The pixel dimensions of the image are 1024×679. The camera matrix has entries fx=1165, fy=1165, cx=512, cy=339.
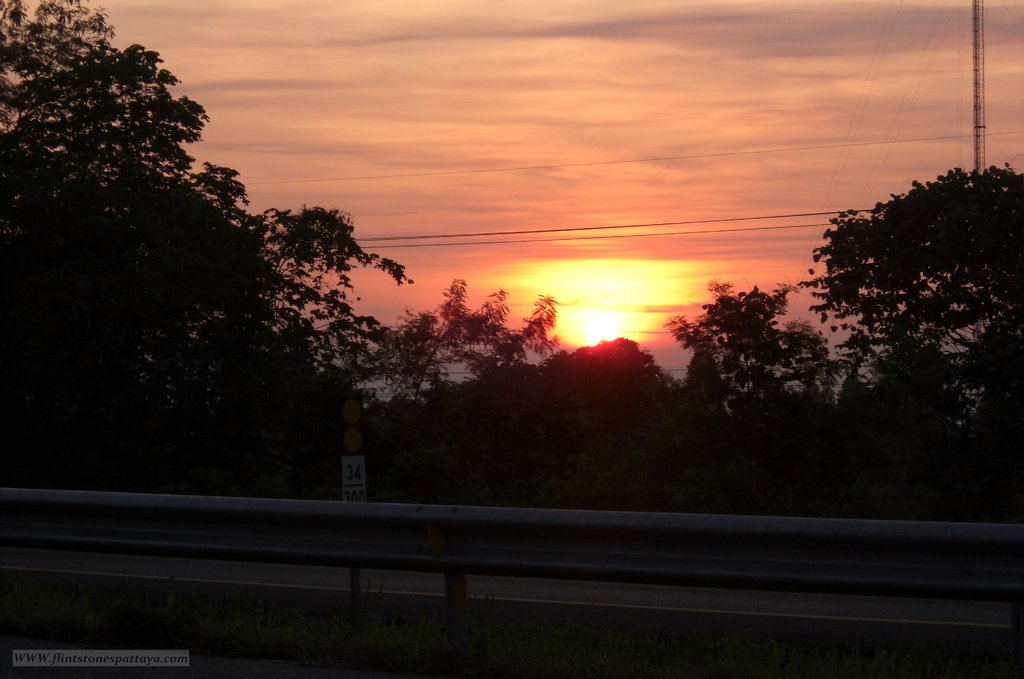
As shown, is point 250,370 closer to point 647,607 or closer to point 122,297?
point 122,297

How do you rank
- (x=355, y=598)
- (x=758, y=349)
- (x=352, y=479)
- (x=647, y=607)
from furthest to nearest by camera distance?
(x=758, y=349) < (x=352, y=479) < (x=647, y=607) < (x=355, y=598)

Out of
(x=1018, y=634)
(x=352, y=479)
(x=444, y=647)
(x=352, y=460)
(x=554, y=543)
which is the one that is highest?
(x=352, y=460)

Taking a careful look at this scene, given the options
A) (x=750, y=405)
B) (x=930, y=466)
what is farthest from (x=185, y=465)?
(x=930, y=466)

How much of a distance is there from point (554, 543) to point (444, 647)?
29.3 inches

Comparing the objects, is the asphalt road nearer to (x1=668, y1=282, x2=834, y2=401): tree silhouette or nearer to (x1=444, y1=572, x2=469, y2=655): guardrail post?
(x1=444, y1=572, x2=469, y2=655): guardrail post

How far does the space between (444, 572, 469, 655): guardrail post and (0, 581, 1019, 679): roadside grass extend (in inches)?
2.4

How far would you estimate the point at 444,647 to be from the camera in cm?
553

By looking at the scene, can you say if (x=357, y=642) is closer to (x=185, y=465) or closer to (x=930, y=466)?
(x=185, y=465)

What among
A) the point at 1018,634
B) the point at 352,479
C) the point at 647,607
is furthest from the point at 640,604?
the point at 1018,634

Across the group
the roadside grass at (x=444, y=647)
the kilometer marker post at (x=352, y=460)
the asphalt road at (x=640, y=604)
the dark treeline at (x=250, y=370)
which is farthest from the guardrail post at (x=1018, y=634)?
the dark treeline at (x=250, y=370)

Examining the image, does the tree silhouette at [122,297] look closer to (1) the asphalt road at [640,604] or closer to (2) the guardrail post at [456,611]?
(1) the asphalt road at [640,604]

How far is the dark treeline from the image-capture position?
26.0 m

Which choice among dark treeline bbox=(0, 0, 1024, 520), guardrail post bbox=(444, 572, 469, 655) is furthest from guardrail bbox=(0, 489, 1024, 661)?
dark treeline bbox=(0, 0, 1024, 520)

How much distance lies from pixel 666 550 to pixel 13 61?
29.0m
